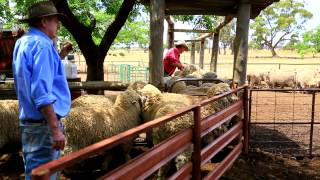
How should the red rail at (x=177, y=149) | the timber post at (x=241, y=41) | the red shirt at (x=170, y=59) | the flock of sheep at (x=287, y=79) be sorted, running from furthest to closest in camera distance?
the flock of sheep at (x=287, y=79) < the red shirt at (x=170, y=59) < the timber post at (x=241, y=41) < the red rail at (x=177, y=149)

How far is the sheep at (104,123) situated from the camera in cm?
553

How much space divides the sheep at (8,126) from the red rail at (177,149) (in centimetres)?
306

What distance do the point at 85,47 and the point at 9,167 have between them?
383 cm

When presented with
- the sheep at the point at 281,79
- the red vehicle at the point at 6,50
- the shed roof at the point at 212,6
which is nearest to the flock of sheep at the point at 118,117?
the shed roof at the point at 212,6

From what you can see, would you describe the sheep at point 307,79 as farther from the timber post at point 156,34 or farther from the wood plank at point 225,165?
the timber post at point 156,34

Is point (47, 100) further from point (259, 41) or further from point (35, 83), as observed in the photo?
point (259, 41)

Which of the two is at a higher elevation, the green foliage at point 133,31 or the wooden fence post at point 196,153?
the green foliage at point 133,31

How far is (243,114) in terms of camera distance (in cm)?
681

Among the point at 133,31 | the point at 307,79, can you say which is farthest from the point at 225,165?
the point at 133,31

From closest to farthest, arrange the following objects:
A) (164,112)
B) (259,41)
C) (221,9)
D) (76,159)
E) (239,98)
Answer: (76,159) < (164,112) < (239,98) < (221,9) < (259,41)

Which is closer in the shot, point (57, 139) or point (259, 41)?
point (57, 139)

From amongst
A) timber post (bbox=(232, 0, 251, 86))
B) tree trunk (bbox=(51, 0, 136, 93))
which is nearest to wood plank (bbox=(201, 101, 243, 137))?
timber post (bbox=(232, 0, 251, 86))

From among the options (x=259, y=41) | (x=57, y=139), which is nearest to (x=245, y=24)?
(x=57, y=139)

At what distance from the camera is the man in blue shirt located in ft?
9.67
